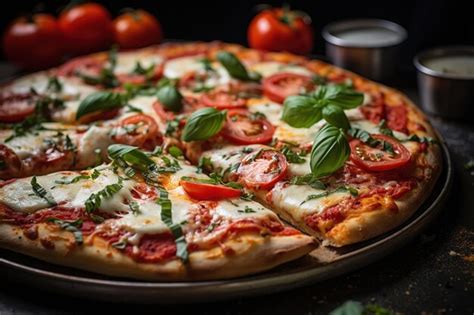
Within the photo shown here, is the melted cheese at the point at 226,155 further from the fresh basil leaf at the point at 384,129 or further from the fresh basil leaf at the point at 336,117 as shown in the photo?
the fresh basil leaf at the point at 384,129

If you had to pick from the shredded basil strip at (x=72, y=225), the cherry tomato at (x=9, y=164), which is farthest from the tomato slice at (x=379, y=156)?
the cherry tomato at (x=9, y=164)

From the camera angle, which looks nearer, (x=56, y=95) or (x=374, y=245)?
(x=374, y=245)

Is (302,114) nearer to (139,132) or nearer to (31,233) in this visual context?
(139,132)

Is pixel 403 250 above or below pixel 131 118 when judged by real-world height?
below

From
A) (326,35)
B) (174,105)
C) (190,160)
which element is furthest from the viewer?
(326,35)

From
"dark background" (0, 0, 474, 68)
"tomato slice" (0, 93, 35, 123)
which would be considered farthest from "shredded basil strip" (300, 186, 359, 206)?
"dark background" (0, 0, 474, 68)

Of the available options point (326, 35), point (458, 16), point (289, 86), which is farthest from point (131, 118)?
A: point (458, 16)

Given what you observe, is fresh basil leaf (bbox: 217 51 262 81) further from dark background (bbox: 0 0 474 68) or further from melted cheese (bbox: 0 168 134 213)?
dark background (bbox: 0 0 474 68)

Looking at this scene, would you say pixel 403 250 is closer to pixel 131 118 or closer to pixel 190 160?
pixel 190 160
